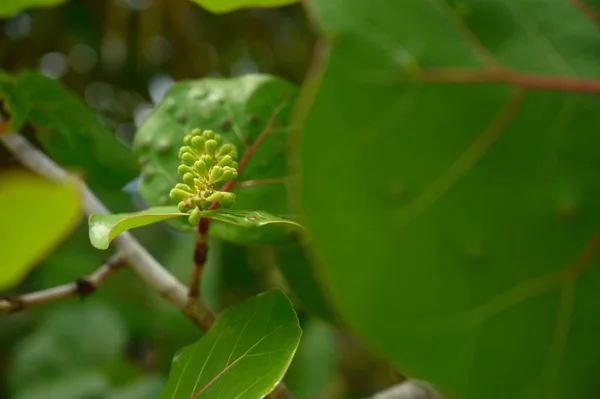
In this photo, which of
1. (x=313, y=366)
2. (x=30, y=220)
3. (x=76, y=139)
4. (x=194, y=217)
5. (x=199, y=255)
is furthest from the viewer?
(x=313, y=366)

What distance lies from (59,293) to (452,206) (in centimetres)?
45

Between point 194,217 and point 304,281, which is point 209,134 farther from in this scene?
point 304,281

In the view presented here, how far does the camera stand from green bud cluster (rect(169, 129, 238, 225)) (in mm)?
407

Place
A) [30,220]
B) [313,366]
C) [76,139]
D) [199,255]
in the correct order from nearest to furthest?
[30,220]
[199,255]
[76,139]
[313,366]

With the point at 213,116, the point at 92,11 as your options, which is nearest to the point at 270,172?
the point at 213,116

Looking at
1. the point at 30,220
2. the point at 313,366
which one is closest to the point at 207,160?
the point at 30,220

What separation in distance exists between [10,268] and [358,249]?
0.44 ft

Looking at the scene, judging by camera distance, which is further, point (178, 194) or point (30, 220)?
point (178, 194)

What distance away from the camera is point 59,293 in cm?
56

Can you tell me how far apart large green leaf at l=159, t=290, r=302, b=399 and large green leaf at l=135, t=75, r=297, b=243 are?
95 mm

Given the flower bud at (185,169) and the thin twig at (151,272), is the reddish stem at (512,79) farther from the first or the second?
the thin twig at (151,272)

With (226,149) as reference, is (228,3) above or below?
above

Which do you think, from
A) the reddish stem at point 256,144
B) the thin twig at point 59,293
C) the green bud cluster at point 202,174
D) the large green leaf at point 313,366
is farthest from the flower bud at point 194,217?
the large green leaf at point 313,366

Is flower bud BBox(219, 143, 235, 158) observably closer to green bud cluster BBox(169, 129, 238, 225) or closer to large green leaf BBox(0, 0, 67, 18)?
green bud cluster BBox(169, 129, 238, 225)
